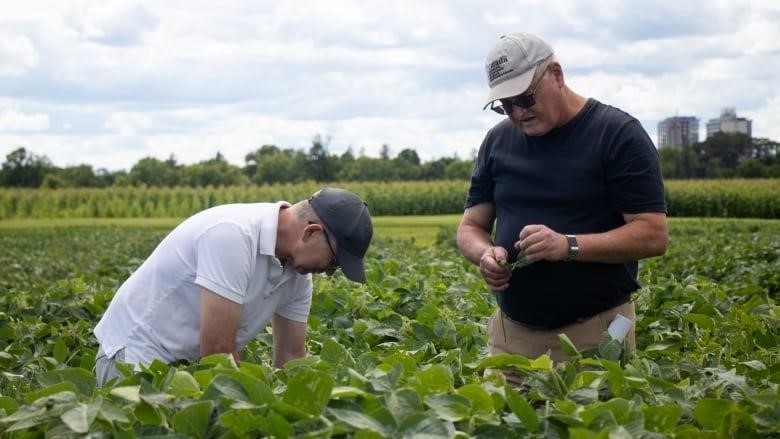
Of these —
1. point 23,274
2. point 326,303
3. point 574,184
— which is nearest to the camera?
point 574,184

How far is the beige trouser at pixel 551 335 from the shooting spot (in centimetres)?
353

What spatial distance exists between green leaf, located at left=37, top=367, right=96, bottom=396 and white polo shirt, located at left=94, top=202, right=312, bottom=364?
24.4 inches

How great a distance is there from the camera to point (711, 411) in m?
2.28

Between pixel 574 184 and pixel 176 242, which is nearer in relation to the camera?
pixel 176 242

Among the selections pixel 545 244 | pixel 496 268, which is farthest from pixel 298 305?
pixel 545 244

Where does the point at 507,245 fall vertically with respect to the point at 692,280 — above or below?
above

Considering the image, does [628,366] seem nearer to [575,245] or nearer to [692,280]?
[575,245]

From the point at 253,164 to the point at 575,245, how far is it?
4919cm

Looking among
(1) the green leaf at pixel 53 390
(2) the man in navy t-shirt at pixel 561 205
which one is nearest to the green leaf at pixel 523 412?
(1) the green leaf at pixel 53 390

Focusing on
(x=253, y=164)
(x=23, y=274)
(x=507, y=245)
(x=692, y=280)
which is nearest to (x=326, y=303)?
(x=507, y=245)

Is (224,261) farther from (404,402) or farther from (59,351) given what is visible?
(59,351)

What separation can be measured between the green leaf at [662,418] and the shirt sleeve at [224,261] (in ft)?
4.42

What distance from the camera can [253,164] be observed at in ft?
170

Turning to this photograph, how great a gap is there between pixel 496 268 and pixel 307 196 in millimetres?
29551
